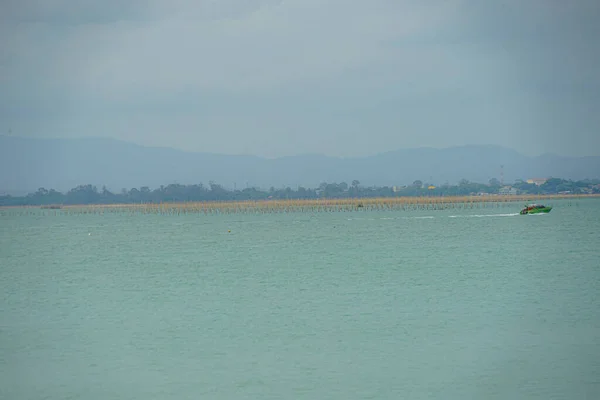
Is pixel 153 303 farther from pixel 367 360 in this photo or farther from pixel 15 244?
pixel 15 244

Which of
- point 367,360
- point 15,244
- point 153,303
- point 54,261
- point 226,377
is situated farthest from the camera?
point 15,244

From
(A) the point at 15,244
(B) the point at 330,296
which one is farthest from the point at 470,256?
(A) the point at 15,244

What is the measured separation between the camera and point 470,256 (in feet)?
147

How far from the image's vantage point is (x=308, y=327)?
22.6 m

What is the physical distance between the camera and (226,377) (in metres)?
17.3

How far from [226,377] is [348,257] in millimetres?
28462

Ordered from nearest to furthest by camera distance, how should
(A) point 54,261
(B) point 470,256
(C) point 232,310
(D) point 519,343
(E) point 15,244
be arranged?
(D) point 519,343, (C) point 232,310, (B) point 470,256, (A) point 54,261, (E) point 15,244

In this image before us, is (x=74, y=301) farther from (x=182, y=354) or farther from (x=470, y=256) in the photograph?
(x=470, y=256)

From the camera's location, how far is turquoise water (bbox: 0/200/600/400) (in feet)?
54.6

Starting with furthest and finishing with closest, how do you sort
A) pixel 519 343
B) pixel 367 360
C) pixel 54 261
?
pixel 54 261, pixel 519 343, pixel 367 360

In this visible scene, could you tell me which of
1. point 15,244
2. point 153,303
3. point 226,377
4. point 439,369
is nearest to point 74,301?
point 153,303

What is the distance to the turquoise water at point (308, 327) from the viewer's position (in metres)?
16.6

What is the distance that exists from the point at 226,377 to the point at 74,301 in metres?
14.5

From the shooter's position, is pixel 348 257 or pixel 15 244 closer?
pixel 348 257
